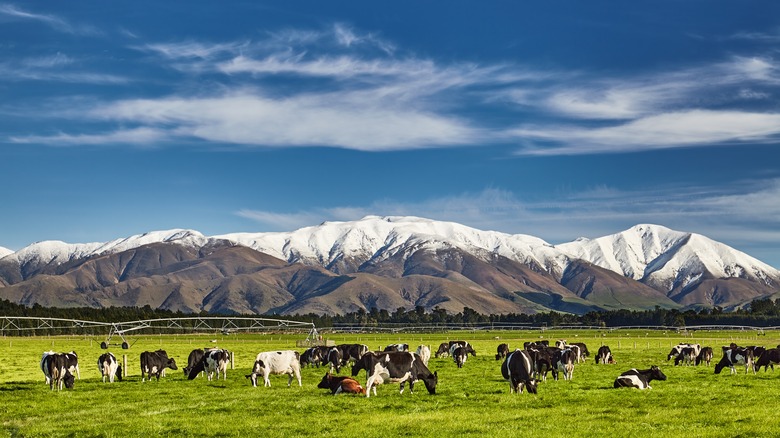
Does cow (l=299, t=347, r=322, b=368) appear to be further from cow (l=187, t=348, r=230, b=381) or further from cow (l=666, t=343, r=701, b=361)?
cow (l=666, t=343, r=701, b=361)

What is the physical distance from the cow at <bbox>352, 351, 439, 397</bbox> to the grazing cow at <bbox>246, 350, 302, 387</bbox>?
7.23 meters

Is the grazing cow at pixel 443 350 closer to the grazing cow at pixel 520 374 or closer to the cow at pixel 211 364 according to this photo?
the cow at pixel 211 364

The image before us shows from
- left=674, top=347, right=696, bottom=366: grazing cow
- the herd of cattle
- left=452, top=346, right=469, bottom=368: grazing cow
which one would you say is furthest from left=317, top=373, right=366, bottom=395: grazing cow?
left=674, top=347, right=696, bottom=366: grazing cow

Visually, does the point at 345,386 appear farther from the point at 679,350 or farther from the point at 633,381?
the point at 679,350

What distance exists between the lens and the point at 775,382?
40.5 metres

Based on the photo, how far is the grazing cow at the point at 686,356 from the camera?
65850mm

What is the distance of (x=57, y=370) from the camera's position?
41.4 m

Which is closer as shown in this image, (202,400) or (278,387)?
(202,400)

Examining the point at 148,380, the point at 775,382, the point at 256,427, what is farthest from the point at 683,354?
the point at 256,427

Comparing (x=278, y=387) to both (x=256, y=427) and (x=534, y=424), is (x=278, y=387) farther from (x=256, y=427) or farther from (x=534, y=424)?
(x=534, y=424)

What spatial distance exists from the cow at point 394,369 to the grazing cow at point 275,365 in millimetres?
7228

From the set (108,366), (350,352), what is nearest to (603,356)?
(350,352)

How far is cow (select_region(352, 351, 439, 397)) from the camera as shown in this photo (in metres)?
35.3

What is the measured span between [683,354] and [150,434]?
176ft
